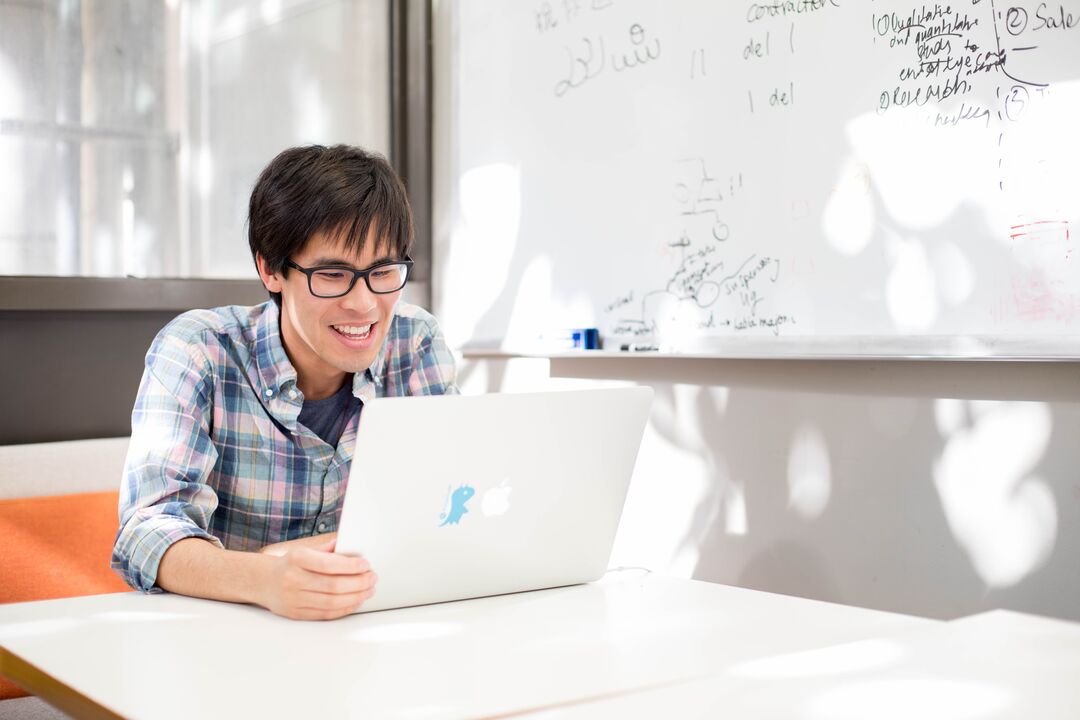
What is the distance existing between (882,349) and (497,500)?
3.52ft

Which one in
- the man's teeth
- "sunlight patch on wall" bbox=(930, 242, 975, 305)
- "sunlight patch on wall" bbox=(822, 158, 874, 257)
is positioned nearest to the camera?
the man's teeth

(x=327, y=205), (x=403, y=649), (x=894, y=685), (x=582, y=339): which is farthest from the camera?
(x=582, y=339)

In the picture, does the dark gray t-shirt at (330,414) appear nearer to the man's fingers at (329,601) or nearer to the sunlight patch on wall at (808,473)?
the man's fingers at (329,601)

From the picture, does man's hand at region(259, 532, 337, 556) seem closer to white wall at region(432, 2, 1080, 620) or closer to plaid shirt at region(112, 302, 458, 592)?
plaid shirt at region(112, 302, 458, 592)

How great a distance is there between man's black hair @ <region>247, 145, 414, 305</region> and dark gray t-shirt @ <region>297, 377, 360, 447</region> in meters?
0.23

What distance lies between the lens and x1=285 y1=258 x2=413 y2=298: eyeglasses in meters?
1.71

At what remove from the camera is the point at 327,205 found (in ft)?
5.62

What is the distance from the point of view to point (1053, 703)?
0.95 meters

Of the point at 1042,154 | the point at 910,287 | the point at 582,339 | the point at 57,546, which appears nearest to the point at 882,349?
the point at 910,287

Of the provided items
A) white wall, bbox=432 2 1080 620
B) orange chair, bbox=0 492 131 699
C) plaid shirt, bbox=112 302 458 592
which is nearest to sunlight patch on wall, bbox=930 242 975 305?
white wall, bbox=432 2 1080 620

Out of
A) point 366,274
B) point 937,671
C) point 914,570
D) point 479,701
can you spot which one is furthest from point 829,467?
point 479,701

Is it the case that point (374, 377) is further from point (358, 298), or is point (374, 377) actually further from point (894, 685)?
point (894, 685)

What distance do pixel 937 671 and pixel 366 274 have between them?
1.01 m

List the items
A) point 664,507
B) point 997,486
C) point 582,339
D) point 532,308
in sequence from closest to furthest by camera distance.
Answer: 1. point 997,486
2. point 664,507
3. point 582,339
4. point 532,308
